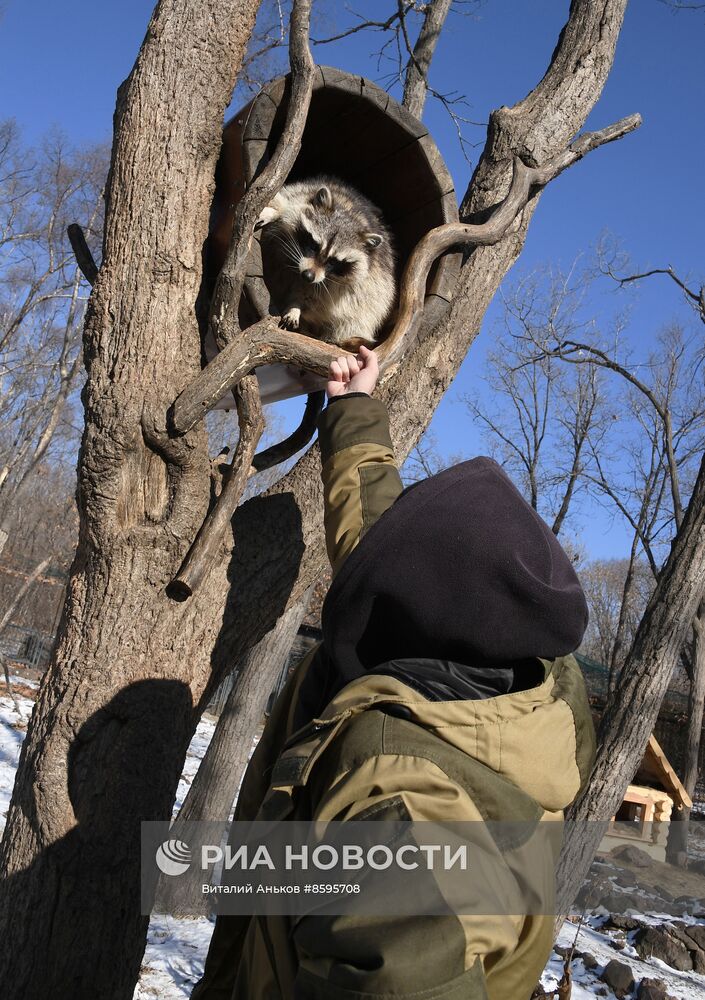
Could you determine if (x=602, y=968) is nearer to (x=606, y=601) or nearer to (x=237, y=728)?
(x=237, y=728)

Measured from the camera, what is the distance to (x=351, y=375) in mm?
2359

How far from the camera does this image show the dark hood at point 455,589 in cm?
140

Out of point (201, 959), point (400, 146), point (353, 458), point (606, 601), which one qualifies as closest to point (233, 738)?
point (201, 959)

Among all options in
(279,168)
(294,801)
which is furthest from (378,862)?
(279,168)

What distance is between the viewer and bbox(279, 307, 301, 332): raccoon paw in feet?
9.52

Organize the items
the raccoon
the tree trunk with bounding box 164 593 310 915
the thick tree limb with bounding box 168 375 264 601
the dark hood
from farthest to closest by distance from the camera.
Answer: the tree trunk with bounding box 164 593 310 915 → the raccoon → the thick tree limb with bounding box 168 375 264 601 → the dark hood

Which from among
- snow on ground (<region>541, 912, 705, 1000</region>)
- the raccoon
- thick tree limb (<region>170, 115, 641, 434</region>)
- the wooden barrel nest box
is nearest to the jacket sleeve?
thick tree limb (<region>170, 115, 641, 434</region>)

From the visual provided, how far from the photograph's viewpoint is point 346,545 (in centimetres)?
193

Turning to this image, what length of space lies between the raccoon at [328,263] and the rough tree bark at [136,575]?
82 centimetres

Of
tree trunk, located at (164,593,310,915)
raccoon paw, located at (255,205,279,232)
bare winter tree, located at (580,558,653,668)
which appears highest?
bare winter tree, located at (580,558,653,668)

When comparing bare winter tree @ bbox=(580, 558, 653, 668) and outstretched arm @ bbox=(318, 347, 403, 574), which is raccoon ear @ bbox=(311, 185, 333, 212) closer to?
outstretched arm @ bbox=(318, 347, 403, 574)

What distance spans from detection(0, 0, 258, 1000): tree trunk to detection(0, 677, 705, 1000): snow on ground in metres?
2.77

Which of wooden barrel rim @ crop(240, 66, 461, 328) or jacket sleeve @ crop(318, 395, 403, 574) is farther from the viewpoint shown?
wooden barrel rim @ crop(240, 66, 461, 328)

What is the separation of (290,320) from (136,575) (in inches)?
46.9
